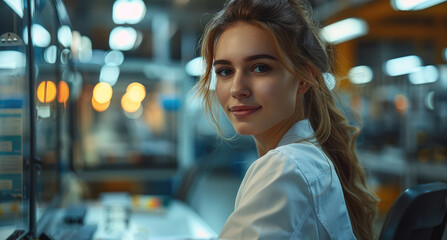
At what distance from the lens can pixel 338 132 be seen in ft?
4.08

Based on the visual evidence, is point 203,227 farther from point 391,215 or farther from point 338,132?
point 391,215

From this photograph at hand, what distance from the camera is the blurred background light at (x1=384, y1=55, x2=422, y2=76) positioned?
5608 mm

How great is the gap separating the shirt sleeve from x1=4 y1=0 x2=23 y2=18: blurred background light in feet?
2.63

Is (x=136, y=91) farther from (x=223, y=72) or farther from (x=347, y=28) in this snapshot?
(x=223, y=72)

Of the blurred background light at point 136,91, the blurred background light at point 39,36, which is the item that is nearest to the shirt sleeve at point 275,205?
the blurred background light at point 39,36

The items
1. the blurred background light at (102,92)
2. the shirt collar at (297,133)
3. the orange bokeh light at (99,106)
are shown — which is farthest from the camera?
the blurred background light at (102,92)

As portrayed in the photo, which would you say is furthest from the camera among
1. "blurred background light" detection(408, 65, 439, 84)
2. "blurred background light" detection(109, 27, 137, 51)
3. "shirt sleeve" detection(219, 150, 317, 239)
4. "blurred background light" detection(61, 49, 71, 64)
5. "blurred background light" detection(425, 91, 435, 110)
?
"blurred background light" detection(408, 65, 439, 84)

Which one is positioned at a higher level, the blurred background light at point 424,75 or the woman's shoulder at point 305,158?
the blurred background light at point 424,75

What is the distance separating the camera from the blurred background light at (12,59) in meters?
1.02

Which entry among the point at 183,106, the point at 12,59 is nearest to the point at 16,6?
the point at 12,59

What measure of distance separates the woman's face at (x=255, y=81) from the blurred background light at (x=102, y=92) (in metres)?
4.98

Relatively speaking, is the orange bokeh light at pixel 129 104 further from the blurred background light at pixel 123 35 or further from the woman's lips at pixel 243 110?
the woman's lips at pixel 243 110

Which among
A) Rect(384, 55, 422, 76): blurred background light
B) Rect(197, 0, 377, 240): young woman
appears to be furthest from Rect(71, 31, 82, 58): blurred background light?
Rect(384, 55, 422, 76): blurred background light

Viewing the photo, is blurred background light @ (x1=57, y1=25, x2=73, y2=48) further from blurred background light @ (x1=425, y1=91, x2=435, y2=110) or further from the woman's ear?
blurred background light @ (x1=425, y1=91, x2=435, y2=110)
